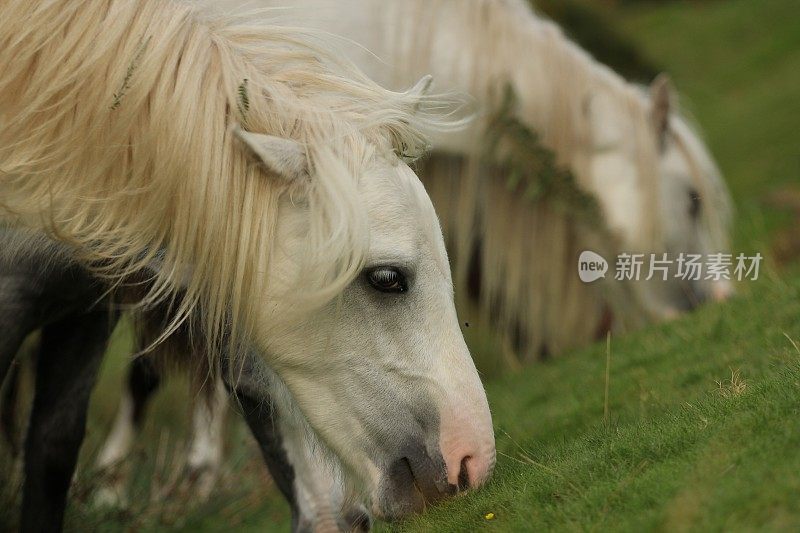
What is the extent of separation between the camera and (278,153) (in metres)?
3.04

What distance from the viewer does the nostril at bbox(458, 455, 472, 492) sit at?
122 inches

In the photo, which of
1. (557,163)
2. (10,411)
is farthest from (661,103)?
(10,411)

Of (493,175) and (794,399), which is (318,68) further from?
(493,175)

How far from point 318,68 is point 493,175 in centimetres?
346

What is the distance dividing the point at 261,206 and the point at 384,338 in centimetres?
56

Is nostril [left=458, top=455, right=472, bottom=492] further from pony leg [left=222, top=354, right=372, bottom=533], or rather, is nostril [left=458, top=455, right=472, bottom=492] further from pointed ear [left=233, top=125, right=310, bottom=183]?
pointed ear [left=233, top=125, right=310, bottom=183]

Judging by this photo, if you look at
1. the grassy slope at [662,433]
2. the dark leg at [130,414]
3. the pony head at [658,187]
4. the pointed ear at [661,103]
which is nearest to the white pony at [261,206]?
the grassy slope at [662,433]

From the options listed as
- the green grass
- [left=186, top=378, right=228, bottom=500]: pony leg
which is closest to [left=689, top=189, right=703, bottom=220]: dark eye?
the green grass

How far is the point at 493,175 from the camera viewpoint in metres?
6.70

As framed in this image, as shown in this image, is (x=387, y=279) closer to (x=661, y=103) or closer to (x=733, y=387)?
(x=733, y=387)

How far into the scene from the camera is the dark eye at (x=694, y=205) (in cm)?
735

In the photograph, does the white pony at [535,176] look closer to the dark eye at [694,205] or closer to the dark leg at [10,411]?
the dark eye at [694,205]

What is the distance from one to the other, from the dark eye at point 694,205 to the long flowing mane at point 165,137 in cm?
455

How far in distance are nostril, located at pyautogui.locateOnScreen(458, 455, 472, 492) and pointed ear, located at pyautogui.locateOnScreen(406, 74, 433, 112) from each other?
1164 mm
